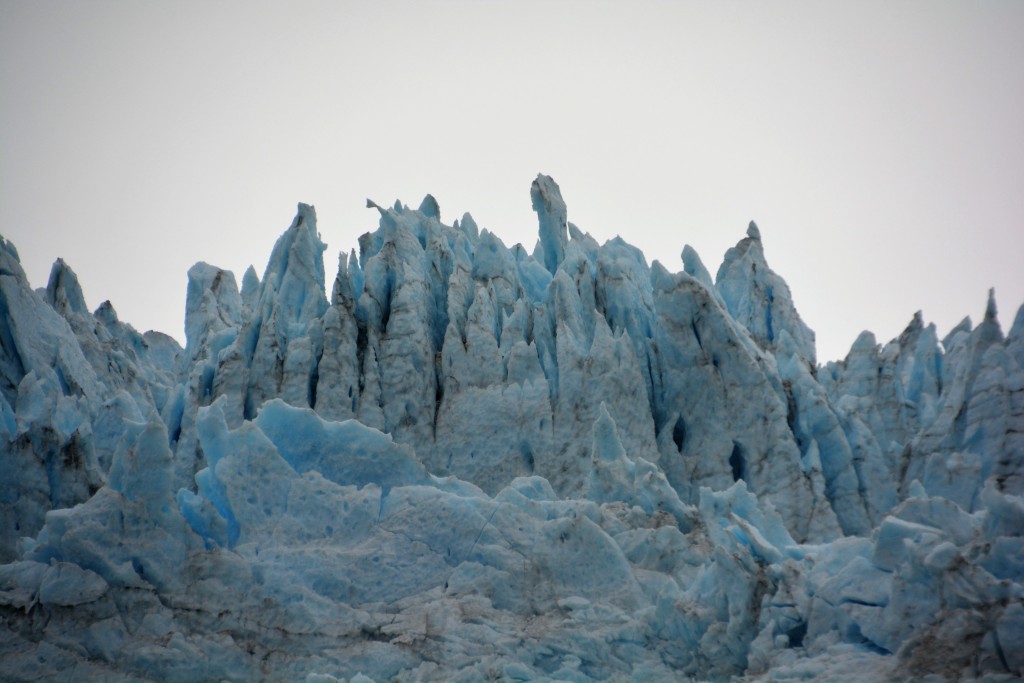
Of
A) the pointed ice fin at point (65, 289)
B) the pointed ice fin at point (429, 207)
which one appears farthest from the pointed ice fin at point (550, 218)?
the pointed ice fin at point (65, 289)

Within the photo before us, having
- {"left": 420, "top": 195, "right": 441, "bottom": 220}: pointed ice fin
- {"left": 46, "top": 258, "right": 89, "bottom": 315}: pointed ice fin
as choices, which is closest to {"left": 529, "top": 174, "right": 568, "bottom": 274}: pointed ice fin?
{"left": 420, "top": 195, "right": 441, "bottom": 220}: pointed ice fin

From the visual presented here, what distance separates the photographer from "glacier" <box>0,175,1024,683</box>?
1253 cm

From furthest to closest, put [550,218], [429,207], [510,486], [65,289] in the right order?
[65,289] < [429,207] < [550,218] < [510,486]

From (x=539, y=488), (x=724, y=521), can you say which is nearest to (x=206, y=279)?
(x=539, y=488)

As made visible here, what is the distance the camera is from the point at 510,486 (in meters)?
16.0

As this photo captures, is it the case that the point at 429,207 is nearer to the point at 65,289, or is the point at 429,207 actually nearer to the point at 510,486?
the point at 65,289

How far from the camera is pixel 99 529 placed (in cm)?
1342

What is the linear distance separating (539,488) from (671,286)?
7.65 meters

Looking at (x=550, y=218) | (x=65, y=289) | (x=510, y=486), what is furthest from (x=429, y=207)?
(x=510, y=486)

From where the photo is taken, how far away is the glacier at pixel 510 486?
12.5m

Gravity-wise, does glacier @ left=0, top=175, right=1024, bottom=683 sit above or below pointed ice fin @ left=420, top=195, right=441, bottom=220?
below

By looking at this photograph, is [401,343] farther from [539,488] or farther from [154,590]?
[154,590]

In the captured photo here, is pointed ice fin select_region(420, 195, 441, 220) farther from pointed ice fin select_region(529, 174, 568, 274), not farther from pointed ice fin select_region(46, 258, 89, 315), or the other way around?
pointed ice fin select_region(46, 258, 89, 315)

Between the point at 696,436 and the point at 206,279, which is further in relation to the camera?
the point at 206,279
